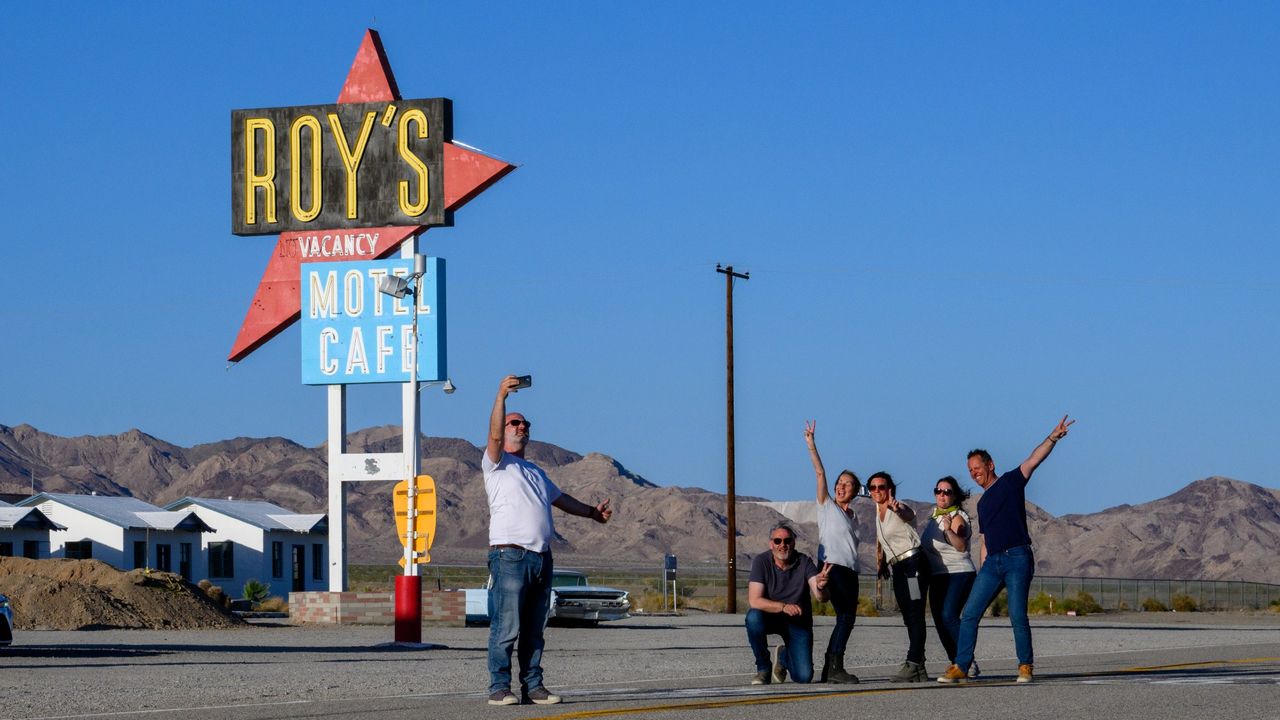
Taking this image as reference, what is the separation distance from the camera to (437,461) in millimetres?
186875

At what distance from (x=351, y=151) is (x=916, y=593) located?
22383 mm

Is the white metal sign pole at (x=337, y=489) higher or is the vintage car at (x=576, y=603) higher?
the white metal sign pole at (x=337, y=489)

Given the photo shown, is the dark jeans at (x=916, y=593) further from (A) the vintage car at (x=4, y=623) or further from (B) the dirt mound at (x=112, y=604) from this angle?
(B) the dirt mound at (x=112, y=604)

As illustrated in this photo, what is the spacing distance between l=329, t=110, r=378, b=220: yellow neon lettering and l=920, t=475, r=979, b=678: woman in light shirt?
21978 millimetres

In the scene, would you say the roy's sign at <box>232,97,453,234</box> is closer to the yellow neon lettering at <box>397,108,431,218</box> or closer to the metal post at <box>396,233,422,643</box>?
the yellow neon lettering at <box>397,108,431,218</box>

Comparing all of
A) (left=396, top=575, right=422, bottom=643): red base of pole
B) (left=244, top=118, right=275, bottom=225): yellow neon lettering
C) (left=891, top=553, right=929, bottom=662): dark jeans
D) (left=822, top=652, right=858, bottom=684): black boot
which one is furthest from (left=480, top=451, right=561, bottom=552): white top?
(left=244, top=118, right=275, bottom=225): yellow neon lettering

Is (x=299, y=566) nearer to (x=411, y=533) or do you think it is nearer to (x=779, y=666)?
(x=411, y=533)

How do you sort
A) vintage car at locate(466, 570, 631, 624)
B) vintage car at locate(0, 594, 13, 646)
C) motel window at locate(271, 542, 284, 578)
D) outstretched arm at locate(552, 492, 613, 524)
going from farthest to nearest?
motel window at locate(271, 542, 284, 578)
vintage car at locate(466, 570, 631, 624)
vintage car at locate(0, 594, 13, 646)
outstretched arm at locate(552, 492, 613, 524)

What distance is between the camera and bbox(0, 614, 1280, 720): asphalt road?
1220 centimetres

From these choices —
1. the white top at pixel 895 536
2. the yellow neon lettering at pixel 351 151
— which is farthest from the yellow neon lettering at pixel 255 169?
the white top at pixel 895 536

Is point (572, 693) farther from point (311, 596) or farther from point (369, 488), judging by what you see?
point (369, 488)

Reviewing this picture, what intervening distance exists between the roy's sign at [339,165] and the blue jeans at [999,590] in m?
21.1

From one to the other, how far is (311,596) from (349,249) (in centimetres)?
667

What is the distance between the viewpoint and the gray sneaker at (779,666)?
47.8 ft
